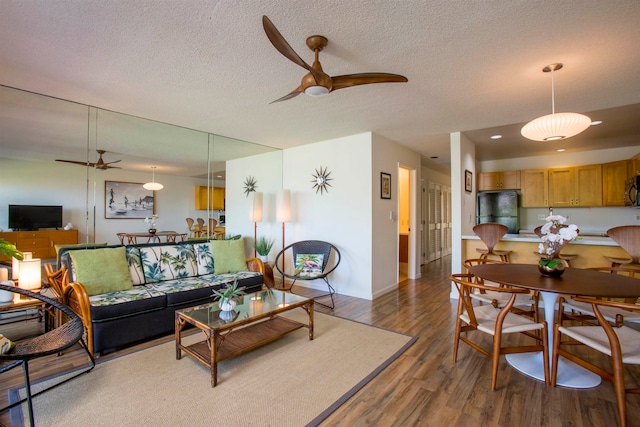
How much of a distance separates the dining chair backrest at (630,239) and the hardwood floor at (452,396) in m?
1.25

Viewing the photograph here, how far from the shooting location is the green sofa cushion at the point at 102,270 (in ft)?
9.35

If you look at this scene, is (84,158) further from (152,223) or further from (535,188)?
(535,188)

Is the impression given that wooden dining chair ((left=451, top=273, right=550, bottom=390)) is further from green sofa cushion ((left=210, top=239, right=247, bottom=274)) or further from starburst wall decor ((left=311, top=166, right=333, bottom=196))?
starburst wall decor ((left=311, top=166, right=333, bottom=196))

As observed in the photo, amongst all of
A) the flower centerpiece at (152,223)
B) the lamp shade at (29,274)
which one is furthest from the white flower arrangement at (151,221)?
the lamp shade at (29,274)

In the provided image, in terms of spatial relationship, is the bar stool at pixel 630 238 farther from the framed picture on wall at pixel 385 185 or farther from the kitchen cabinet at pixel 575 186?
the kitchen cabinet at pixel 575 186

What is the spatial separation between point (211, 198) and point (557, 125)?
4240mm

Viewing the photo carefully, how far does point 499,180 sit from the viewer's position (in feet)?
21.0

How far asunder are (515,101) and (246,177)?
3.95 meters

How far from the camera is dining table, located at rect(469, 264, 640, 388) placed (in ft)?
6.34

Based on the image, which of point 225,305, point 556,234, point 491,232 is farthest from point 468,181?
point 225,305

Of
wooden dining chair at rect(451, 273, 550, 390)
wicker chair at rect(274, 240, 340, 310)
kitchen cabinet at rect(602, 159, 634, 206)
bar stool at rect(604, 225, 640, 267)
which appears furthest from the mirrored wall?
kitchen cabinet at rect(602, 159, 634, 206)

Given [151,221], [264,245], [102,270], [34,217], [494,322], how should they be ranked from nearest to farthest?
[494,322]
[102,270]
[34,217]
[151,221]
[264,245]

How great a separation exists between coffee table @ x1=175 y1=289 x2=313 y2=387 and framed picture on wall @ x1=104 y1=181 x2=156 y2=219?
5.81 ft

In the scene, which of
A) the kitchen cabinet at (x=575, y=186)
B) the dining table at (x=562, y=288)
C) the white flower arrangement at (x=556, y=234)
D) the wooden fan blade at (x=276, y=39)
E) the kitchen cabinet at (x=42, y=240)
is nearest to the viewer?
the wooden fan blade at (x=276, y=39)
